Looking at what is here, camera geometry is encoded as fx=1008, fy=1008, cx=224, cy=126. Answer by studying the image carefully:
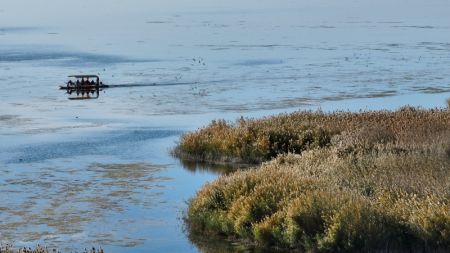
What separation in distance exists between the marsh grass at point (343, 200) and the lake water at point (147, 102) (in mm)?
1030

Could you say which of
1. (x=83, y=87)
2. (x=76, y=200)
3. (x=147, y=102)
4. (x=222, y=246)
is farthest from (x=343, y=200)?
(x=83, y=87)

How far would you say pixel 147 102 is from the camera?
178 feet

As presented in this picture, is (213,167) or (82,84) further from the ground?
(82,84)

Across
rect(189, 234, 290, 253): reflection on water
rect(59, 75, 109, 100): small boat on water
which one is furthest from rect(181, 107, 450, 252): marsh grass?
rect(59, 75, 109, 100): small boat on water

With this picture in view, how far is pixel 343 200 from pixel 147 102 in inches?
1370

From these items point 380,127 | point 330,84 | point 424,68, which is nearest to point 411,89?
point 330,84

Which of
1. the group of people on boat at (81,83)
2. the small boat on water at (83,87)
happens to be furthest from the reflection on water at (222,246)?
the group of people on boat at (81,83)

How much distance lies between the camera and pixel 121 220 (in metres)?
24.2

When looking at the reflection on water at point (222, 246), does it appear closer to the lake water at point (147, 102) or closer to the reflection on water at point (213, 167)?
the lake water at point (147, 102)

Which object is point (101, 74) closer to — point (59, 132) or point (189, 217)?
point (59, 132)

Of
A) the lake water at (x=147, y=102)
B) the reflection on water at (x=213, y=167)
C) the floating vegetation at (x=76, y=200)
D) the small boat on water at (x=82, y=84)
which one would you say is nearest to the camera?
the floating vegetation at (x=76, y=200)

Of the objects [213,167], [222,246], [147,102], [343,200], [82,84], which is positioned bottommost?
[222,246]

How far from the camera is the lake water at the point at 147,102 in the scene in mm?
24641

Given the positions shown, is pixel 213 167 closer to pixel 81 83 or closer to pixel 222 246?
pixel 222 246
